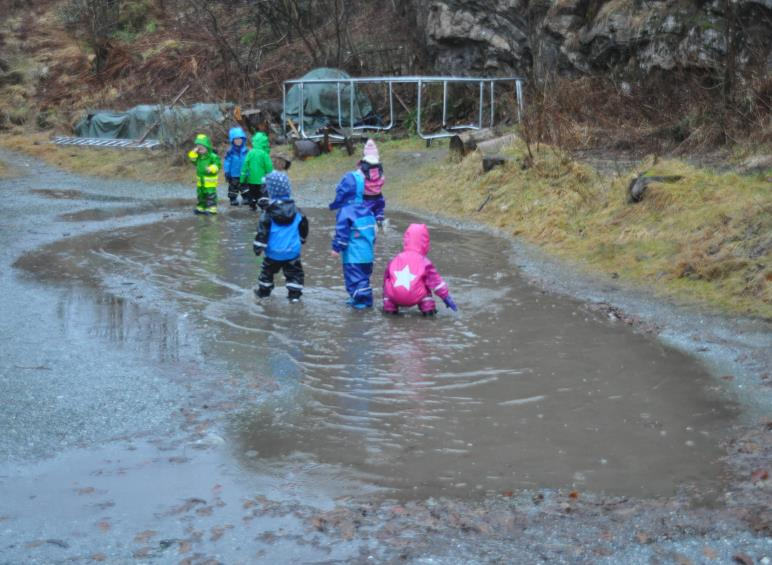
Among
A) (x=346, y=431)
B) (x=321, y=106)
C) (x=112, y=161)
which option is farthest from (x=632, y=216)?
(x=112, y=161)

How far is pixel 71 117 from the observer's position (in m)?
36.0

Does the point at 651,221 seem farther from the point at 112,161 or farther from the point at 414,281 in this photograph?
the point at 112,161

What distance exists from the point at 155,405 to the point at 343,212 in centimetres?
395

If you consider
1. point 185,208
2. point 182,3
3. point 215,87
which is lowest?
point 185,208

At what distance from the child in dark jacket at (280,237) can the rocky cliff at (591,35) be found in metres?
9.92

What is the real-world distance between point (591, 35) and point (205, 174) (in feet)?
35.6

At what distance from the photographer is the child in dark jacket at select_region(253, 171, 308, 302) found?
1058 centimetres

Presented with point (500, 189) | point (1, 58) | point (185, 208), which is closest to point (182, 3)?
point (1, 58)

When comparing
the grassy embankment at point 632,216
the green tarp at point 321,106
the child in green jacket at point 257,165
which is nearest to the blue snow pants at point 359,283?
the grassy embankment at point 632,216

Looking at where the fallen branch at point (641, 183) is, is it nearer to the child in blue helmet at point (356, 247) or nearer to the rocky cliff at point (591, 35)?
the rocky cliff at point (591, 35)

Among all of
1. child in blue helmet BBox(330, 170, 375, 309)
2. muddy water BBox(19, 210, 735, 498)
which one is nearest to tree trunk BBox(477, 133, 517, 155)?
muddy water BBox(19, 210, 735, 498)

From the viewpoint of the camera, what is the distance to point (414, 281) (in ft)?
32.6

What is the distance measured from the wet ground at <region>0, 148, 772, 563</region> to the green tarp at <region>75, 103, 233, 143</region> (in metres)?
16.7

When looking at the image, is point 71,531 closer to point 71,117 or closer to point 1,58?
point 71,117
